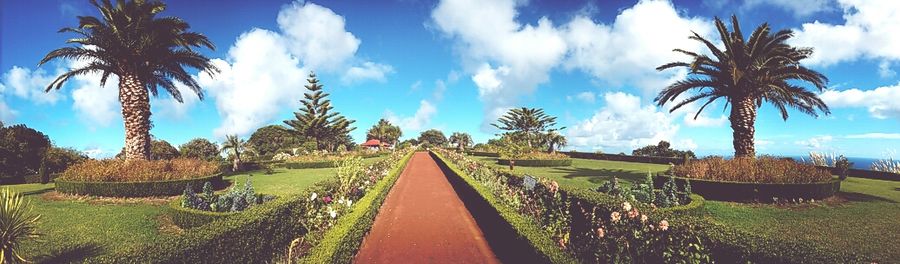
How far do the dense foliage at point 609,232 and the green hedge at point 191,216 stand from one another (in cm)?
606

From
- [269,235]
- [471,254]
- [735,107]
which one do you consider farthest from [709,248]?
[735,107]

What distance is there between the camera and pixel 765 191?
985cm

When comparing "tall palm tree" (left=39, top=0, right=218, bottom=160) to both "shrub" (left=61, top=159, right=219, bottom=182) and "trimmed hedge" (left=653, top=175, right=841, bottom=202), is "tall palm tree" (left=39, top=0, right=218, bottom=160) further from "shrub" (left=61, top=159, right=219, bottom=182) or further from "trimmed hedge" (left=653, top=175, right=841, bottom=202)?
"trimmed hedge" (left=653, top=175, right=841, bottom=202)

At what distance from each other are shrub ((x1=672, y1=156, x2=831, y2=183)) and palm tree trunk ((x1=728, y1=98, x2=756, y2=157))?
1.51 meters

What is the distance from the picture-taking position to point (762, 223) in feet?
25.2

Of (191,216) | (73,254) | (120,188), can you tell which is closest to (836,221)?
(191,216)

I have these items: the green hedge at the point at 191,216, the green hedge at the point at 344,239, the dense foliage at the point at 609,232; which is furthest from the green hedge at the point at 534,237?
the green hedge at the point at 191,216

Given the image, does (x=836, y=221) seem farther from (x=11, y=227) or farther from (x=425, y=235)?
(x=11, y=227)

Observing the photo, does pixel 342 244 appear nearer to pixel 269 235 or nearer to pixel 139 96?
pixel 269 235

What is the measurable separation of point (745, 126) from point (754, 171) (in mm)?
3591

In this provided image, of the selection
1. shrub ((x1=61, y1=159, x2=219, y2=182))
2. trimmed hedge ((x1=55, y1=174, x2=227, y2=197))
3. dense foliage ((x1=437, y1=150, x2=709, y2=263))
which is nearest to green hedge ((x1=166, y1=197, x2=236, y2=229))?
trimmed hedge ((x1=55, y1=174, x2=227, y2=197))

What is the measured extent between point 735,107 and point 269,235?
1569cm

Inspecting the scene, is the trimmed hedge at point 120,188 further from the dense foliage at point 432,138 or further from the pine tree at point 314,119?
the dense foliage at point 432,138

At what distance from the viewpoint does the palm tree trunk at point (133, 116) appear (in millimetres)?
14031
